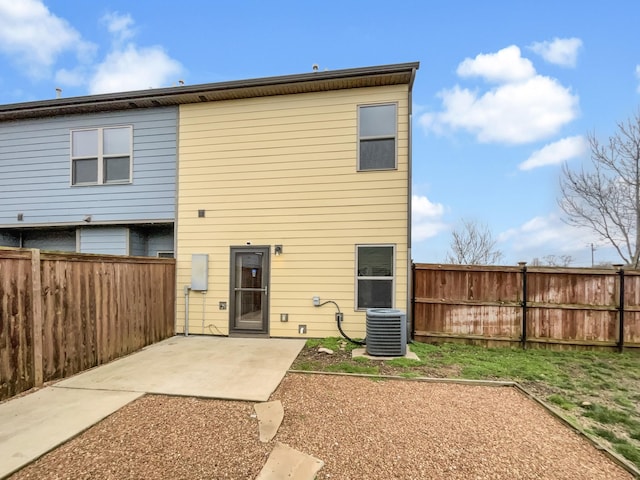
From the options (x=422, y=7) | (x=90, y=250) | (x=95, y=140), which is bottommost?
(x=90, y=250)

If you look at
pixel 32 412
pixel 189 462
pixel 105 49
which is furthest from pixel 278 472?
pixel 105 49

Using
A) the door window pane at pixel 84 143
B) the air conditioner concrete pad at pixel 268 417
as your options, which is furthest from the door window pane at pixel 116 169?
the air conditioner concrete pad at pixel 268 417

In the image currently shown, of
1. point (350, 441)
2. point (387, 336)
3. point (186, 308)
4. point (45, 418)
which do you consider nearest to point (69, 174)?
point (186, 308)

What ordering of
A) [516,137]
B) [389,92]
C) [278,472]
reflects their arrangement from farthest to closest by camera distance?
[516,137] < [389,92] < [278,472]

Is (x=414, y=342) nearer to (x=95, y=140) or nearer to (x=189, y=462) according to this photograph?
(x=189, y=462)

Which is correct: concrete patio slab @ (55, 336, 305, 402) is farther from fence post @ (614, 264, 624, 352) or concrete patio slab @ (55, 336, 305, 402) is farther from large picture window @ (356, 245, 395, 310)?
fence post @ (614, 264, 624, 352)

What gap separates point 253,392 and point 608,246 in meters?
12.9

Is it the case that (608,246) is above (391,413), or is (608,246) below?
above

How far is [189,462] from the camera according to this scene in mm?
2459

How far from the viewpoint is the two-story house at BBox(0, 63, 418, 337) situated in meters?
6.44

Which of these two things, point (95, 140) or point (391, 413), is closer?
point (391, 413)

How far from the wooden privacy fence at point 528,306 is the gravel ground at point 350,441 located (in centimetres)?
262

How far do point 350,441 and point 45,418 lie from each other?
3.11m

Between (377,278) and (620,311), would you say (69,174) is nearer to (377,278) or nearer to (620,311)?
(377,278)
